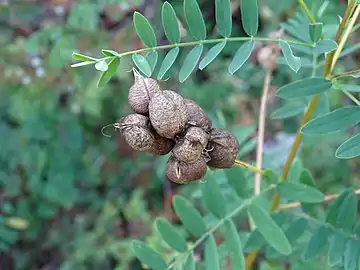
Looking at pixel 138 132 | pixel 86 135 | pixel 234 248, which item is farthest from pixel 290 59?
pixel 86 135

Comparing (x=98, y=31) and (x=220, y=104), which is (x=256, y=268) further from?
(x=98, y=31)

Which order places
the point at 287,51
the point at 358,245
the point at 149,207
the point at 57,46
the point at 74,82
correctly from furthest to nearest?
the point at 149,207 → the point at 74,82 → the point at 57,46 → the point at 358,245 → the point at 287,51

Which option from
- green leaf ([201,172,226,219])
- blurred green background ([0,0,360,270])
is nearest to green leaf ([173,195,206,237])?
green leaf ([201,172,226,219])

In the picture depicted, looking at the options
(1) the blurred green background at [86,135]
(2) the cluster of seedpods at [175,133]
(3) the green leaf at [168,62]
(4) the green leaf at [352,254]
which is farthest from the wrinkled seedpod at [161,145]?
(1) the blurred green background at [86,135]

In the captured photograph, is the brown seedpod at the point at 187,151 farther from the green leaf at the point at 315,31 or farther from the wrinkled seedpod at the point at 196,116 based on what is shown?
the green leaf at the point at 315,31

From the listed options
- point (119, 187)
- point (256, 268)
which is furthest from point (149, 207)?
point (256, 268)

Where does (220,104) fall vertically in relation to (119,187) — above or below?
above
